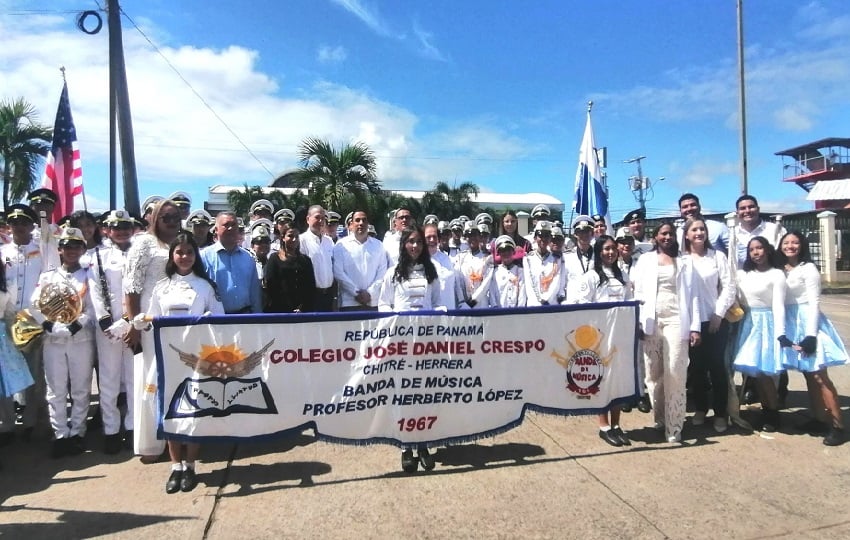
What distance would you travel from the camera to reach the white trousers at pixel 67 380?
4609mm

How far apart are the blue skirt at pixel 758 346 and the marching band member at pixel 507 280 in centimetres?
221

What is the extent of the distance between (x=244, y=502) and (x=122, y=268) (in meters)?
2.50

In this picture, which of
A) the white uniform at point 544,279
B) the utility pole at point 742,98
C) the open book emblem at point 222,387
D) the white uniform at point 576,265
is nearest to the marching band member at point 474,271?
the white uniform at point 544,279

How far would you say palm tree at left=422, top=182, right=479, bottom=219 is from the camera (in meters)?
30.3

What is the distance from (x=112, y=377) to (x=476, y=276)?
3.98 metres

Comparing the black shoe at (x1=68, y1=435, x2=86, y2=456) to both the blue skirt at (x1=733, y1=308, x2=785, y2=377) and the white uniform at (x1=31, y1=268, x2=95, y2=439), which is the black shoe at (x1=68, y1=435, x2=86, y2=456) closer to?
the white uniform at (x1=31, y1=268, x2=95, y2=439)

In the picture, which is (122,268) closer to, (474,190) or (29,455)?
(29,455)

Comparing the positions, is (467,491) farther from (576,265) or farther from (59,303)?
(59,303)

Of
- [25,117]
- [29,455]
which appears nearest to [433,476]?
[29,455]

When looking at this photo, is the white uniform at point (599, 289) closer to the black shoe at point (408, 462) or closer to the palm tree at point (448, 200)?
the black shoe at point (408, 462)

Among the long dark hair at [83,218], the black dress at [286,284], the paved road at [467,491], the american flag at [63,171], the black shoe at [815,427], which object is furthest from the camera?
the american flag at [63,171]

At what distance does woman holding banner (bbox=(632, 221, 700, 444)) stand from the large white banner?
0.78 m

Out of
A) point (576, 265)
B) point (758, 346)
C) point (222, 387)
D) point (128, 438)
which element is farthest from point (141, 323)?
point (758, 346)

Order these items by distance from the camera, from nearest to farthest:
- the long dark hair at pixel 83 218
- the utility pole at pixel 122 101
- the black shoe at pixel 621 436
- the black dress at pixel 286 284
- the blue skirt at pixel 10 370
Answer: the blue skirt at pixel 10 370 → the black shoe at pixel 621 436 → the black dress at pixel 286 284 → the long dark hair at pixel 83 218 → the utility pole at pixel 122 101
